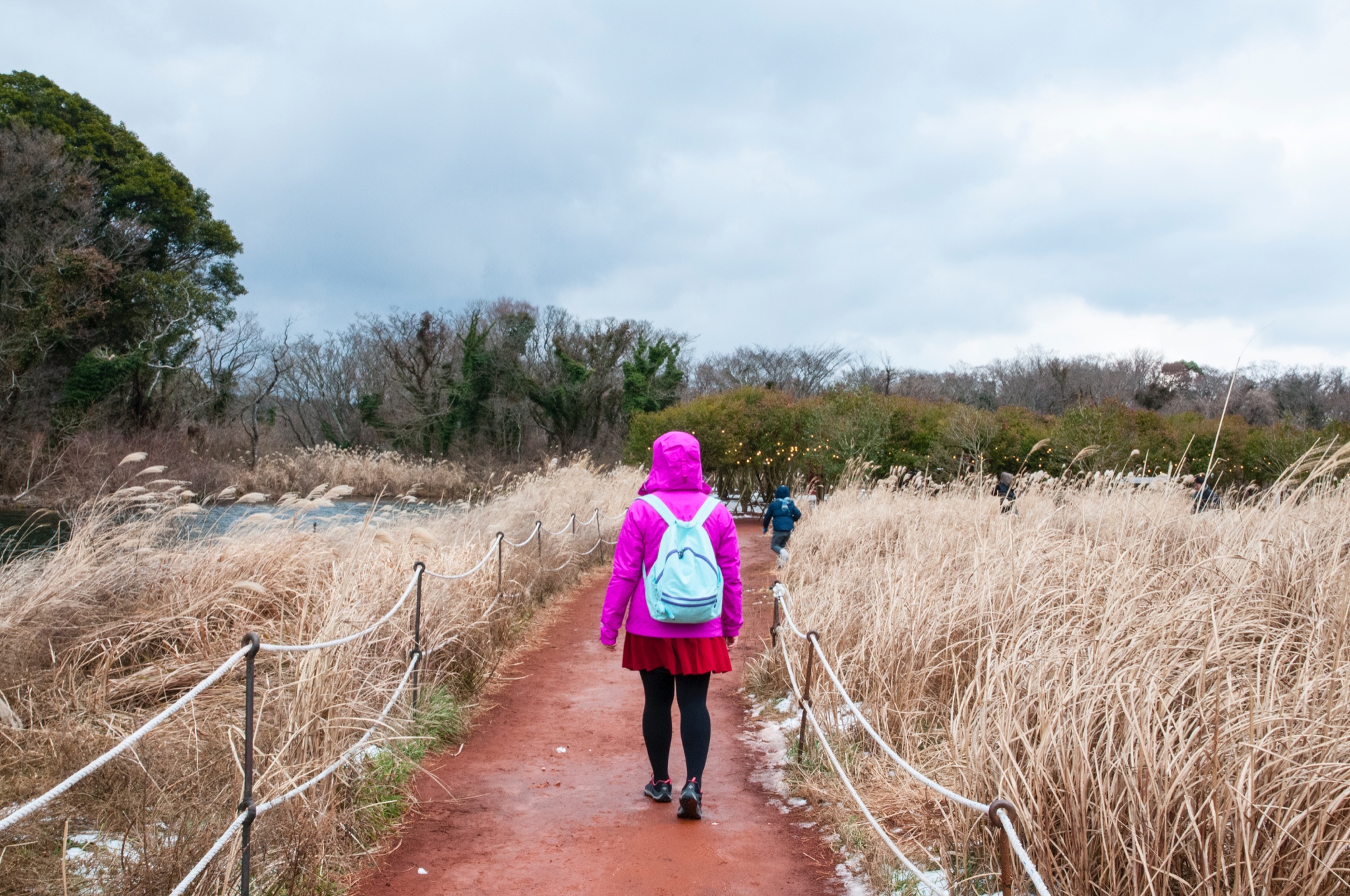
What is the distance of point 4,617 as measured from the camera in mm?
4953

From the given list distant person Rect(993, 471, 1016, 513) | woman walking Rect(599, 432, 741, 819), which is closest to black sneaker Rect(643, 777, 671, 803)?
woman walking Rect(599, 432, 741, 819)

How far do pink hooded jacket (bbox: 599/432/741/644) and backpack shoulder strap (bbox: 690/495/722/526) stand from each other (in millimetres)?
17

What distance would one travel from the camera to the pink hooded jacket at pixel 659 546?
404cm

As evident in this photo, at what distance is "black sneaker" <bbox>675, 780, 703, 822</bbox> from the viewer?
13.5 ft

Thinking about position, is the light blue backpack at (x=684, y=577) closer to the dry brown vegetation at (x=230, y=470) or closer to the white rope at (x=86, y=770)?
the white rope at (x=86, y=770)

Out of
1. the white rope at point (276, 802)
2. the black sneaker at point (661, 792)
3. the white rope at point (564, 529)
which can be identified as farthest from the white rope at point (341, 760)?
the white rope at point (564, 529)

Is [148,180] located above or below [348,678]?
A: above

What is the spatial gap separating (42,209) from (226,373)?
927cm

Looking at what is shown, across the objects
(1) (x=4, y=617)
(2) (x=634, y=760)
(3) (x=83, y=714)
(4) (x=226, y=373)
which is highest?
(4) (x=226, y=373)

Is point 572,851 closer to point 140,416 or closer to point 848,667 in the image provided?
point 848,667

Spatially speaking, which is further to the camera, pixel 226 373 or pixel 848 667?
pixel 226 373

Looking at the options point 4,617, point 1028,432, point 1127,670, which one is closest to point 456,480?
point 1028,432

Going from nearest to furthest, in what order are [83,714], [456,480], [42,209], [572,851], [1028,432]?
[572,851]
[83,714]
[1028,432]
[42,209]
[456,480]

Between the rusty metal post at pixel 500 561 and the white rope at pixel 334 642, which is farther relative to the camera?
the rusty metal post at pixel 500 561
